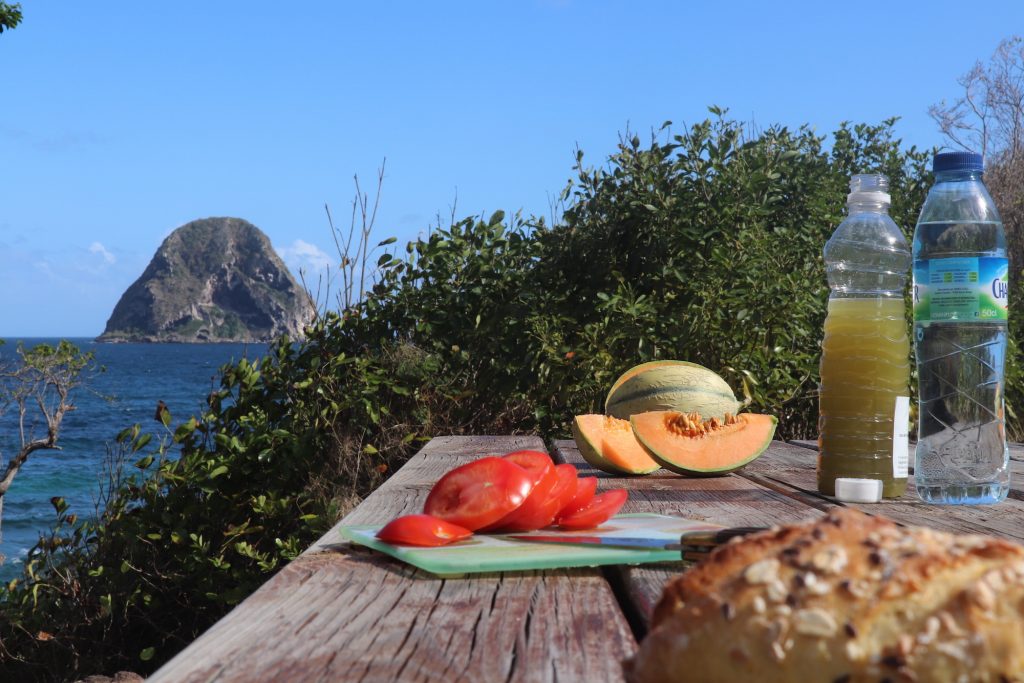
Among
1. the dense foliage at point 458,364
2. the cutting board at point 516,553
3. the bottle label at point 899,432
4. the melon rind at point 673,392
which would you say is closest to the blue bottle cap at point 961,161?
the bottle label at point 899,432

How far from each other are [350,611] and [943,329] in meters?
1.66

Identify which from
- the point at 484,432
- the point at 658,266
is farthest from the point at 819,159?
the point at 484,432

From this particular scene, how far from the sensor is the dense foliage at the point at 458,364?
16.4ft

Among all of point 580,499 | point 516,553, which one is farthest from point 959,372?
point 516,553

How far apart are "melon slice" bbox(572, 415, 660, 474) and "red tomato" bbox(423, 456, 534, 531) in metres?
1.22

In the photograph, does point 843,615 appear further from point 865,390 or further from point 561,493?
point 865,390

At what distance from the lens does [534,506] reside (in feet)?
5.55

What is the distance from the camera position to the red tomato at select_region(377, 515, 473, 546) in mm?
1569

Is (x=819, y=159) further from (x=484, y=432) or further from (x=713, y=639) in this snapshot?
(x=713, y=639)

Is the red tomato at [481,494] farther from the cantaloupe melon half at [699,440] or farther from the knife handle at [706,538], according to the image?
the cantaloupe melon half at [699,440]

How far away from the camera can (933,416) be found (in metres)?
2.38

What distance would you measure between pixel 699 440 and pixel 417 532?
1447mm

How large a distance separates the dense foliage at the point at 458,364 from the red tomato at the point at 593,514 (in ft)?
9.66

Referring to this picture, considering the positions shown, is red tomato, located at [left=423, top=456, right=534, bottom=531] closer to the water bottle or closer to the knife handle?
the knife handle
